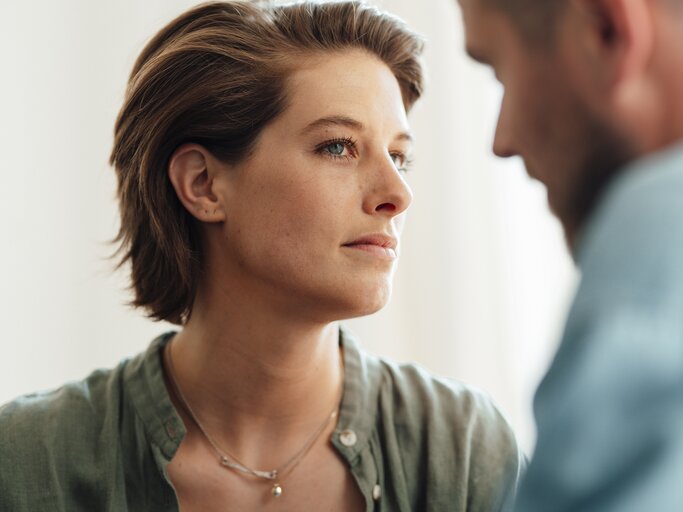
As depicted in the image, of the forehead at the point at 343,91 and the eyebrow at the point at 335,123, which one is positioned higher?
the forehead at the point at 343,91

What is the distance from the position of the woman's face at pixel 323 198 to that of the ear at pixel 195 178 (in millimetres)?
26

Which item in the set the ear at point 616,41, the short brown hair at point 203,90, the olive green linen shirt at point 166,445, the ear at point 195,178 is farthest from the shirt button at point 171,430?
the ear at point 616,41

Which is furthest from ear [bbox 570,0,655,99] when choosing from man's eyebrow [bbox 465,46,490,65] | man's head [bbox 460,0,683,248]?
man's eyebrow [bbox 465,46,490,65]

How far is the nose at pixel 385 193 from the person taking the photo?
139cm

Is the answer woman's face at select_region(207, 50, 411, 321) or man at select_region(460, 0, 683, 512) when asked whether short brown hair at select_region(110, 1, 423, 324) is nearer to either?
woman's face at select_region(207, 50, 411, 321)

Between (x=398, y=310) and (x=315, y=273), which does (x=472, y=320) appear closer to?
(x=398, y=310)

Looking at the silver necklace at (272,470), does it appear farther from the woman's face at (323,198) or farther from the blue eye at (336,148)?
the blue eye at (336,148)

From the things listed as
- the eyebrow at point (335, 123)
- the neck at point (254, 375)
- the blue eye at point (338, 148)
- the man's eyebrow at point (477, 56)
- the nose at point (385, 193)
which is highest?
the man's eyebrow at point (477, 56)

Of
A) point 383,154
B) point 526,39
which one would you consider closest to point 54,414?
point 383,154

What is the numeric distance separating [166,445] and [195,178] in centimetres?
42

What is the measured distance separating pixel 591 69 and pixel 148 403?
3.53 ft

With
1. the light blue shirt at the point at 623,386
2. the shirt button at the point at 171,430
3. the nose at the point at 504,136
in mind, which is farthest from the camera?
the shirt button at the point at 171,430

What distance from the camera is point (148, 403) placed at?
1.51 m

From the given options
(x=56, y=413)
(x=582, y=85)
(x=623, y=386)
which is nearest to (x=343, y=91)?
(x=56, y=413)
